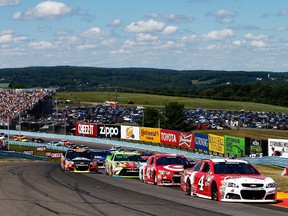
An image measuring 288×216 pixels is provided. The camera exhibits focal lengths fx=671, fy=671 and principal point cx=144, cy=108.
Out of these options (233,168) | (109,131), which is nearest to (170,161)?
(233,168)

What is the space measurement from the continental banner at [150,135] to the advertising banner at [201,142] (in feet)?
56.4

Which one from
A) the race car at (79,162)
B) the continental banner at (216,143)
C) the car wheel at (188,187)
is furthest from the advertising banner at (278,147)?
the car wheel at (188,187)

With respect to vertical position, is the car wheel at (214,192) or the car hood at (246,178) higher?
the car hood at (246,178)

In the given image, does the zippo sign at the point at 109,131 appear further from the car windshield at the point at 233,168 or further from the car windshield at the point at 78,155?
the car windshield at the point at 233,168

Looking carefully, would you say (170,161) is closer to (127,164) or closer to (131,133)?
(127,164)

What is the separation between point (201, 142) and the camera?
72125mm

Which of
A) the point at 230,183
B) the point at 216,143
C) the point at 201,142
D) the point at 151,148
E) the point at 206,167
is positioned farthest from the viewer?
the point at 151,148

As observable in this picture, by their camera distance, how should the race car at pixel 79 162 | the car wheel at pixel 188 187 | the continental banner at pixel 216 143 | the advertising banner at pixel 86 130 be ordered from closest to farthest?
the car wheel at pixel 188 187 < the race car at pixel 79 162 < the continental banner at pixel 216 143 < the advertising banner at pixel 86 130

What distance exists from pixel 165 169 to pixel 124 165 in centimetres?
602

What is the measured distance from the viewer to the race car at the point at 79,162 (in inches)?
1433

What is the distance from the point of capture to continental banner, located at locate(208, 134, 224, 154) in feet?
213

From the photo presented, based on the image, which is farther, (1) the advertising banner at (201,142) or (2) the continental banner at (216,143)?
(1) the advertising banner at (201,142)

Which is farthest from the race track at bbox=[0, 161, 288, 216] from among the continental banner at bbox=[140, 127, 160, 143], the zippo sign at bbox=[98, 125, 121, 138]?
the zippo sign at bbox=[98, 125, 121, 138]

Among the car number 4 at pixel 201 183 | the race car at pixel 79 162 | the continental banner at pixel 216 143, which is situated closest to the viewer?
the car number 4 at pixel 201 183
